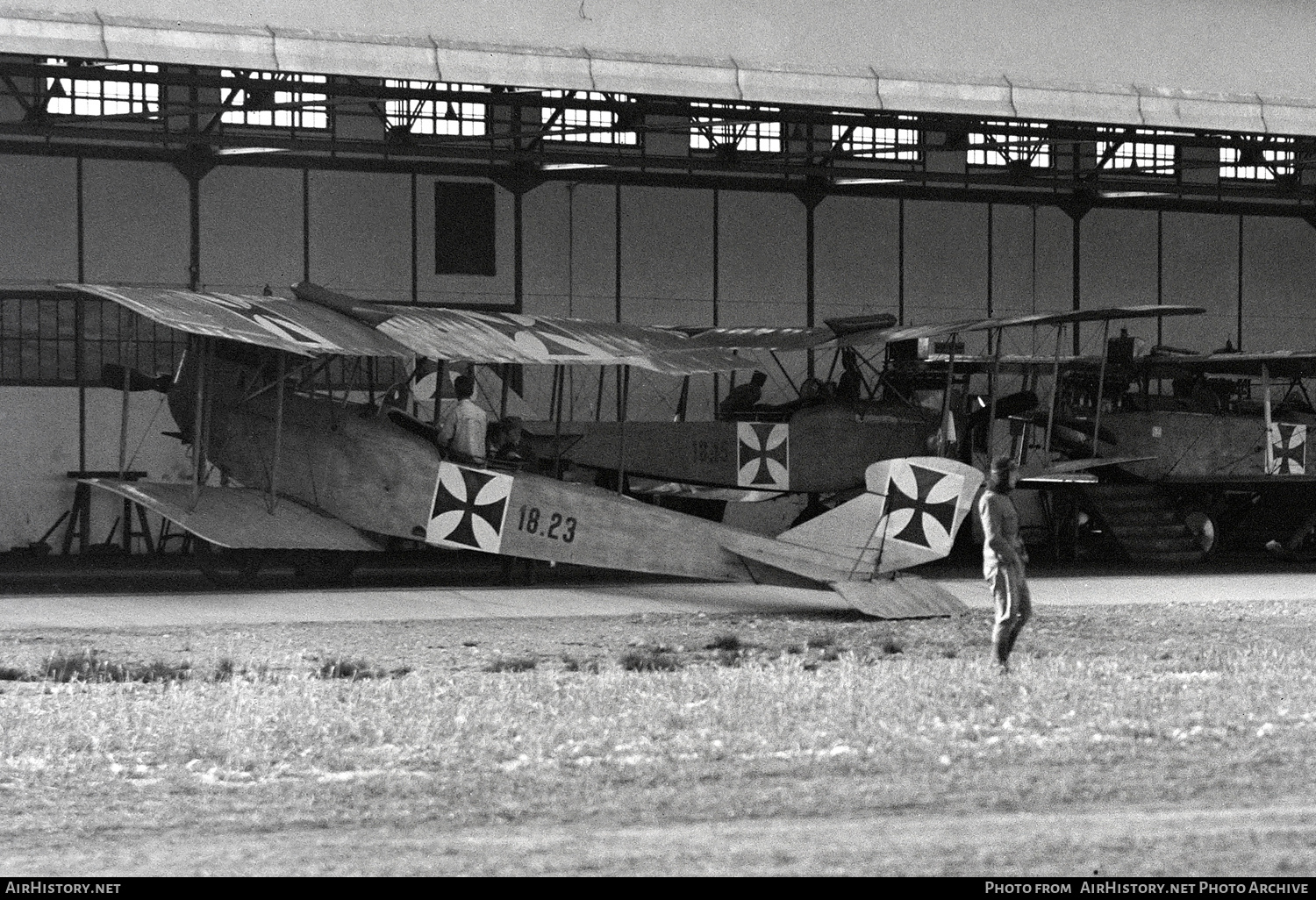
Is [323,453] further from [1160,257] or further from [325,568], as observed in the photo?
[1160,257]

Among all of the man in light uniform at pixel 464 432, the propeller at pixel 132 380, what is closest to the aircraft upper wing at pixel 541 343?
the man in light uniform at pixel 464 432

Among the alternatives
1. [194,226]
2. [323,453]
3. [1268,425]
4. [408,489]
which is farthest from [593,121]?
[408,489]

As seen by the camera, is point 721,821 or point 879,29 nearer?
point 721,821

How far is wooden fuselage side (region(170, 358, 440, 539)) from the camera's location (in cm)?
1706

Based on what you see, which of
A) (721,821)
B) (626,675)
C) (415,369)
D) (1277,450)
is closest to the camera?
(721,821)

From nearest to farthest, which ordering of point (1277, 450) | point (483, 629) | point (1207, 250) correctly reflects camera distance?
point (483, 629), point (1277, 450), point (1207, 250)

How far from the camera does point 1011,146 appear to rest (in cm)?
2845

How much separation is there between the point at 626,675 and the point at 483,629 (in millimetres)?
3147

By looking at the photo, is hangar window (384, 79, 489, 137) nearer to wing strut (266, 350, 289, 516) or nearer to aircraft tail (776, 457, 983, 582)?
wing strut (266, 350, 289, 516)

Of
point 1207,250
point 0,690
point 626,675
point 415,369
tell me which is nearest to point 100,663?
point 0,690

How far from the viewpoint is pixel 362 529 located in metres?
17.1

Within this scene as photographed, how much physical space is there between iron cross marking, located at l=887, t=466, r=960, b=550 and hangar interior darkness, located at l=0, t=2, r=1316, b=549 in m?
5.51

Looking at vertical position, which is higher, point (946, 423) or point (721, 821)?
point (946, 423)

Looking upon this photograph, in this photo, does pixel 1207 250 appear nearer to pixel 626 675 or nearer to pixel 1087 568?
pixel 1087 568
